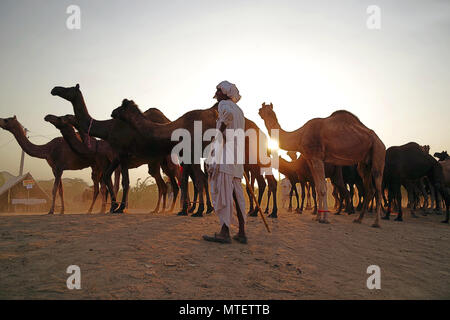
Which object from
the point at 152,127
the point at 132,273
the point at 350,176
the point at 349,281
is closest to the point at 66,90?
the point at 152,127

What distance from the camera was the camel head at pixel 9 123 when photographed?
11258 millimetres

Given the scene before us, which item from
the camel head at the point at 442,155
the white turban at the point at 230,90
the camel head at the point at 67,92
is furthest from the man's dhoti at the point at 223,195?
the camel head at the point at 442,155

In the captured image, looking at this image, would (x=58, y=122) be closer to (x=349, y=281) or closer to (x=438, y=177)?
(x=349, y=281)

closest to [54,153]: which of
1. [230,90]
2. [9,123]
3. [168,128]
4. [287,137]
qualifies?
[9,123]

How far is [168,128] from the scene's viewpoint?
8.15m

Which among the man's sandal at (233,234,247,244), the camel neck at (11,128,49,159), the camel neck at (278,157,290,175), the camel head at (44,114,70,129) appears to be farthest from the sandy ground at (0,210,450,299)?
the camel neck at (278,157,290,175)

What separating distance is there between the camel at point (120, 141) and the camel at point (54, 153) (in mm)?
1436

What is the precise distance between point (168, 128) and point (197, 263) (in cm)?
489

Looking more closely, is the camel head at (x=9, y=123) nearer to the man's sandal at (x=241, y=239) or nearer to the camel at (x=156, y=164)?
the camel at (x=156, y=164)

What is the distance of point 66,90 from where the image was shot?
973 centimetres

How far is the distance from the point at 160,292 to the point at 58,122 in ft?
28.7

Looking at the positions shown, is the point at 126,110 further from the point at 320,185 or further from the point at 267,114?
the point at 320,185

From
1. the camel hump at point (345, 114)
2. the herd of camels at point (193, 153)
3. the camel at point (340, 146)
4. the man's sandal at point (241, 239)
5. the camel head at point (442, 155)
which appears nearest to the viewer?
the man's sandal at point (241, 239)

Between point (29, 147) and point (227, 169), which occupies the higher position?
point (29, 147)
